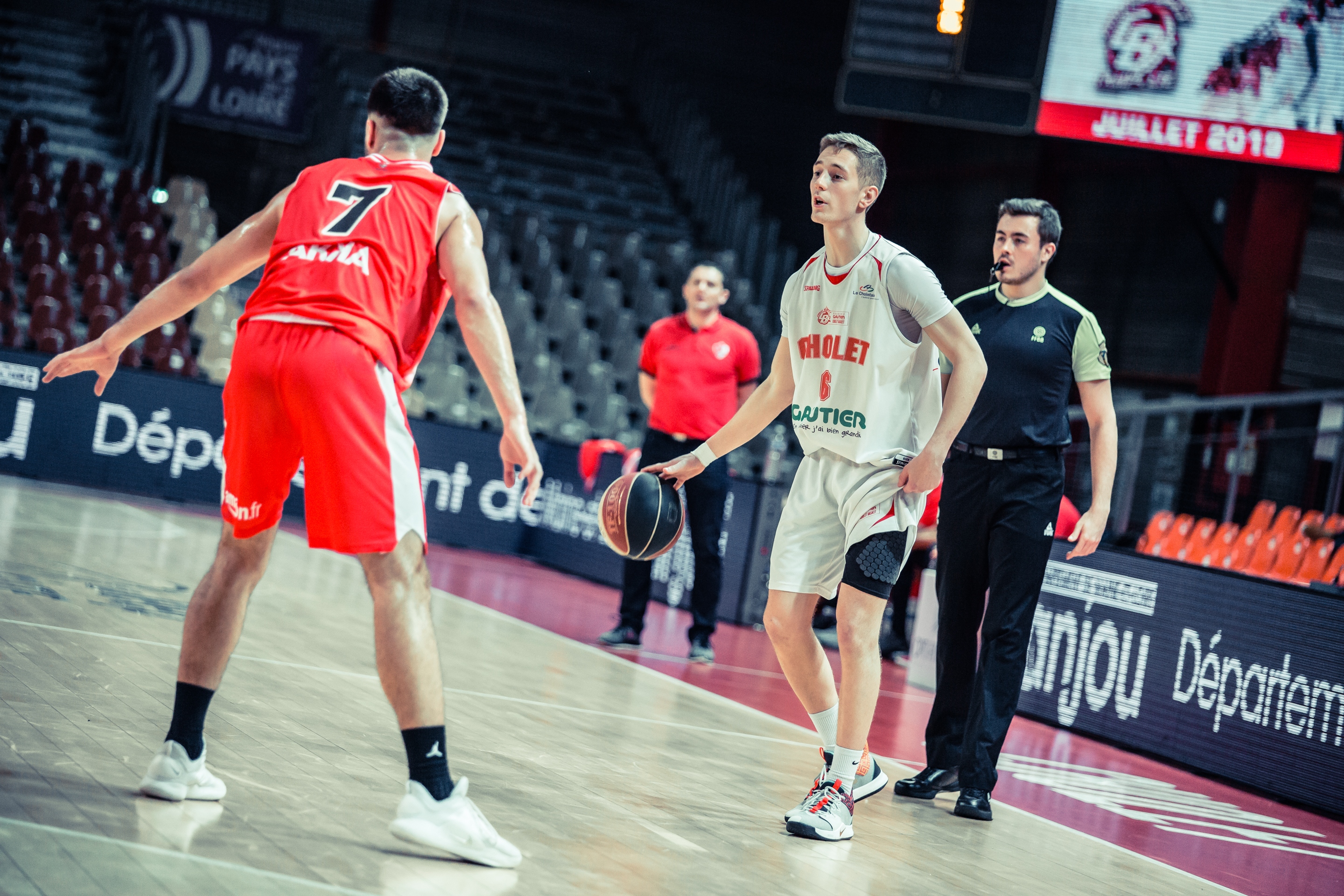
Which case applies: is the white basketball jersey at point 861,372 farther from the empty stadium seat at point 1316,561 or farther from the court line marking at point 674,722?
the empty stadium seat at point 1316,561

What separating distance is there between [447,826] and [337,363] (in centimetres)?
104

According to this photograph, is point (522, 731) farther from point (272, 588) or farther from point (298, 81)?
point (298, 81)

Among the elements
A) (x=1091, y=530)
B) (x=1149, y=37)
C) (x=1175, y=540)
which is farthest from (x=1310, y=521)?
(x=1091, y=530)

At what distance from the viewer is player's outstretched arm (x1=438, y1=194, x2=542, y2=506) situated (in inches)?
124

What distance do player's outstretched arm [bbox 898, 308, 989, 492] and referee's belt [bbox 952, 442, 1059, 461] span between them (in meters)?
0.71

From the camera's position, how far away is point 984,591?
15.5ft

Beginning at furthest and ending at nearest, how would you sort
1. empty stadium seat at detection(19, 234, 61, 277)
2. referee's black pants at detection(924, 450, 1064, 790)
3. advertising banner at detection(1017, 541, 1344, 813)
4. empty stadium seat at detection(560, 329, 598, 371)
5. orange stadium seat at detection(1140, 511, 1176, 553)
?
empty stadium seat at detection(560, 329, 598, 371), empty stadium seat at detection(19, 234, 61, 277), orange stadium seat at detection(1140, 511, 1176, 553), advertising banner at detection(1017, 541, 1344, 813), referee's black pants at detection(924, 450, 1064, 790)

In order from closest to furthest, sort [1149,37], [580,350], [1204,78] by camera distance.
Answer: [1204,78] < [1149,37] < [580,350]

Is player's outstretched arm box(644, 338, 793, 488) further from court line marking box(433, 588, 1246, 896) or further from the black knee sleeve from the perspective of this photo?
court line marking box(433, 588, 1246, 896)

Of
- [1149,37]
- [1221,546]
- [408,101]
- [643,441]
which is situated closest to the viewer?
[408,101]

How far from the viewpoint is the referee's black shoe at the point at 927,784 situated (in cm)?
475

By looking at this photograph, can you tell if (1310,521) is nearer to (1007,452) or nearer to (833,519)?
(1007,452)

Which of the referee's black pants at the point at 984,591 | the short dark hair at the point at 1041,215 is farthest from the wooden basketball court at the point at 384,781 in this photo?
the short dark hair at the point at 1041,215

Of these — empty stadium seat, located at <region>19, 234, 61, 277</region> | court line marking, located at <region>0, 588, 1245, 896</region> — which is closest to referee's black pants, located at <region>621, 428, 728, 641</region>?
court line marking, located at <region>0, 588, 1245, 896</region>
